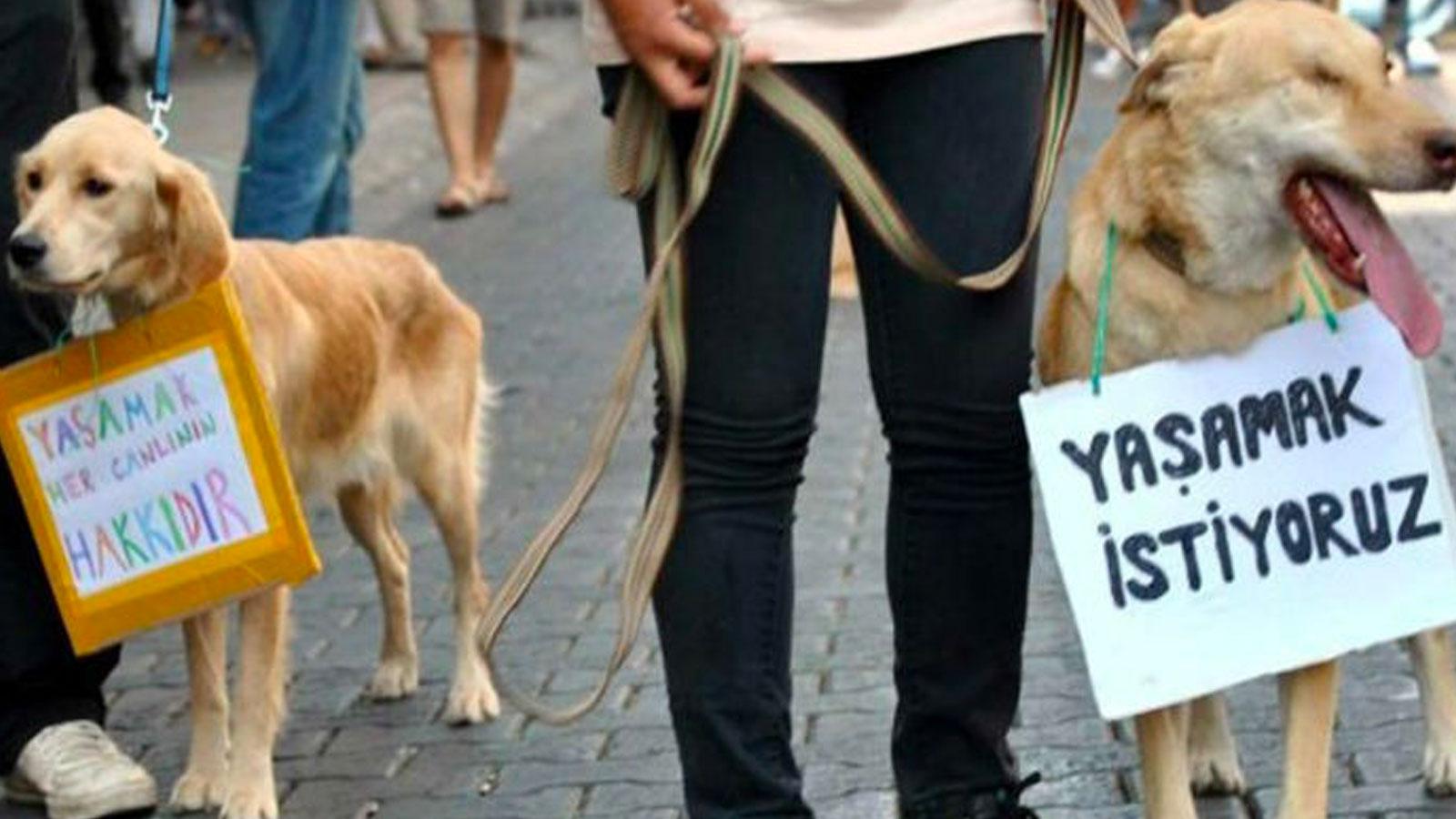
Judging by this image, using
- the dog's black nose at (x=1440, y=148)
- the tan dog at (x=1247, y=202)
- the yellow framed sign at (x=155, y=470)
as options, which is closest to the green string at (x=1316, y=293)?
the tan dog at (x=1247, y=202)

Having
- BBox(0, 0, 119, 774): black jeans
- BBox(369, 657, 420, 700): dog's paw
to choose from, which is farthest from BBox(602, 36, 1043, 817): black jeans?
BBox(369, 657, 420, 700): dog's paw

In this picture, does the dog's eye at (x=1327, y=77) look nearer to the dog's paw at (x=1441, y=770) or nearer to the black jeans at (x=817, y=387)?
the black jeans at (x=817, y=387)

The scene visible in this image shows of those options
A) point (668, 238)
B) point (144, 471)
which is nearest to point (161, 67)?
point (144, 471)

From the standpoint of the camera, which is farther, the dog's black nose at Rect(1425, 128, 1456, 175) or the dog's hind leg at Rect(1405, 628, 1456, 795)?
the dog's hind leg at Rect(1405, 628, 1456, 795)

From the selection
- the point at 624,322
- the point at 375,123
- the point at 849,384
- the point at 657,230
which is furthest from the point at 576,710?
the point at 375,123

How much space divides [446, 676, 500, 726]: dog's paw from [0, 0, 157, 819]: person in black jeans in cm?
65

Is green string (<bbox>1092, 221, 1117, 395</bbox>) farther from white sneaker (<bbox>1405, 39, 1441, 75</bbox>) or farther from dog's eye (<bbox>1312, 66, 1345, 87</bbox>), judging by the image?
white sneaker (<bbox>1405, 39, 1441, 75</bbox>)

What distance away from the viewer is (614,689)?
19.1 feet

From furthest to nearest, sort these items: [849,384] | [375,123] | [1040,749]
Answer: [375,123] → [849,384] → [1040,749]

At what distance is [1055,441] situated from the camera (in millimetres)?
4152

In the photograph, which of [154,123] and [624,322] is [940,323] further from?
[624,322]

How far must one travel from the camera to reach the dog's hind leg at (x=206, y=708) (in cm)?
538

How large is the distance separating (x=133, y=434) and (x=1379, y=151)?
7.34ft

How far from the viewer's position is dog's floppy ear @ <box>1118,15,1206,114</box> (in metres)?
4.16
